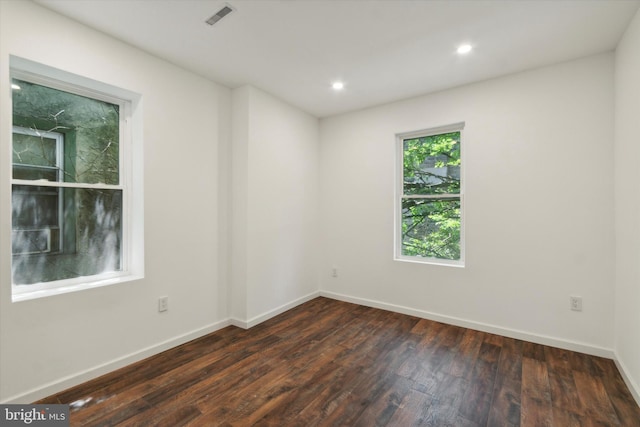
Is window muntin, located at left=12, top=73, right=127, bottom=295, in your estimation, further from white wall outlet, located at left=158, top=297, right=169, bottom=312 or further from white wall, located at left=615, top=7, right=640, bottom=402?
white wall, located at left=615, top=7, right=640, bottom=402

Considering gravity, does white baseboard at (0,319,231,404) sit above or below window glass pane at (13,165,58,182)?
below

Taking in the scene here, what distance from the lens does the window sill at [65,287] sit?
1989mm

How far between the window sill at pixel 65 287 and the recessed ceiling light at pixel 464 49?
339 cm

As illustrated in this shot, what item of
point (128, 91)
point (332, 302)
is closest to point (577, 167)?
point (332, 302)

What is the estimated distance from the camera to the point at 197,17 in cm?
212

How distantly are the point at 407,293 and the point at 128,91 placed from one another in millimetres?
3556

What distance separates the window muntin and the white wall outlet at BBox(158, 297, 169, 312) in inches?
17.6

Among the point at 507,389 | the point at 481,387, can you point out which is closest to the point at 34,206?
the point at 481,387

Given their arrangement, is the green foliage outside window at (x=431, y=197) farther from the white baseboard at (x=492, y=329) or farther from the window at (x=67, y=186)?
the window at (x=67, y=186)

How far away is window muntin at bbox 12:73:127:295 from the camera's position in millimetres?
2059

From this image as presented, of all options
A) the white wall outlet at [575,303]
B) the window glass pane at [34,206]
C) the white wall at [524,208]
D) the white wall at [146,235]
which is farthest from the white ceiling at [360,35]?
the white wall outlet at [575,303]

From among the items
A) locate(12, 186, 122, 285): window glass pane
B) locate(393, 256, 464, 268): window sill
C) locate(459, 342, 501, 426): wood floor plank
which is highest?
locate(12, 186, 122, 285): window glass pane

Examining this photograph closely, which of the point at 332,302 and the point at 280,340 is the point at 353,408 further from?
→ the point at 332,302

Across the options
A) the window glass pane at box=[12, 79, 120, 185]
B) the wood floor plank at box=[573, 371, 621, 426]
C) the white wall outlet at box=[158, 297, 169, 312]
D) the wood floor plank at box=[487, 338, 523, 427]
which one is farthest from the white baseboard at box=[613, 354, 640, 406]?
the window glass pane at box=[12, 79, 120, 185]
